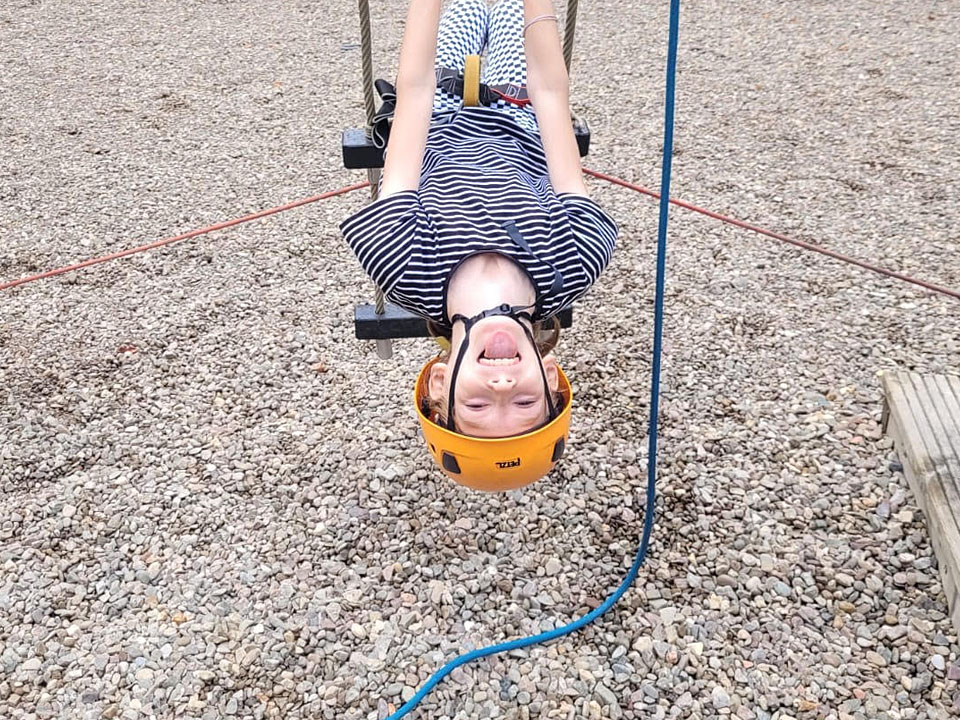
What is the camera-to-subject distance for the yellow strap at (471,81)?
7.45 feet

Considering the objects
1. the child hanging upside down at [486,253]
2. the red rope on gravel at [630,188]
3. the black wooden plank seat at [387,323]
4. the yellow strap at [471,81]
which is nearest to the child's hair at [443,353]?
the child hanging upside down at [486,253]

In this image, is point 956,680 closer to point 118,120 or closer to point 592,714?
point 592,714

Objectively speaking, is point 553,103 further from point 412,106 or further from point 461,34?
point 461,34

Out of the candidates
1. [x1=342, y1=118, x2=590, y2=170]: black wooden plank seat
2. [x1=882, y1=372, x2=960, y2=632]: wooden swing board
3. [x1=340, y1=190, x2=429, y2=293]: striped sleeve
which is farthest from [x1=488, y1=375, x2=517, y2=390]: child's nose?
[x1=882, y1=372, x2=960, y2=632]: wooden swing board

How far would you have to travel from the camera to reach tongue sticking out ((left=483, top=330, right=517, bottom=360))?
1.83 m

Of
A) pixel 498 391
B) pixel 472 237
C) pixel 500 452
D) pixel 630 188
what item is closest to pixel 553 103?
pixel 472 237

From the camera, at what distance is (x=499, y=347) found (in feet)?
6.00

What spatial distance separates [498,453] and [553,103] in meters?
0.90

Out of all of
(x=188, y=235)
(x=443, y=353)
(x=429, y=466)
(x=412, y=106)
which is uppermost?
(x=412, y=106)

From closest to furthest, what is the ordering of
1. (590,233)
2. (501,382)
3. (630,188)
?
(501,382) < (590,233) < (630,188)

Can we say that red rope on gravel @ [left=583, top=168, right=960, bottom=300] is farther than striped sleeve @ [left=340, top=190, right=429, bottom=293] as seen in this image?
Yes

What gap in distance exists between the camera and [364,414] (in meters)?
2.98

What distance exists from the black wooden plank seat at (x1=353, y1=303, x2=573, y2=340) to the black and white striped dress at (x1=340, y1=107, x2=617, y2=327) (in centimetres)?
29

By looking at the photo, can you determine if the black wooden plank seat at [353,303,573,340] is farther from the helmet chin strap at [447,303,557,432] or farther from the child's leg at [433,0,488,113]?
the child's leg at [433,0,488,113]
